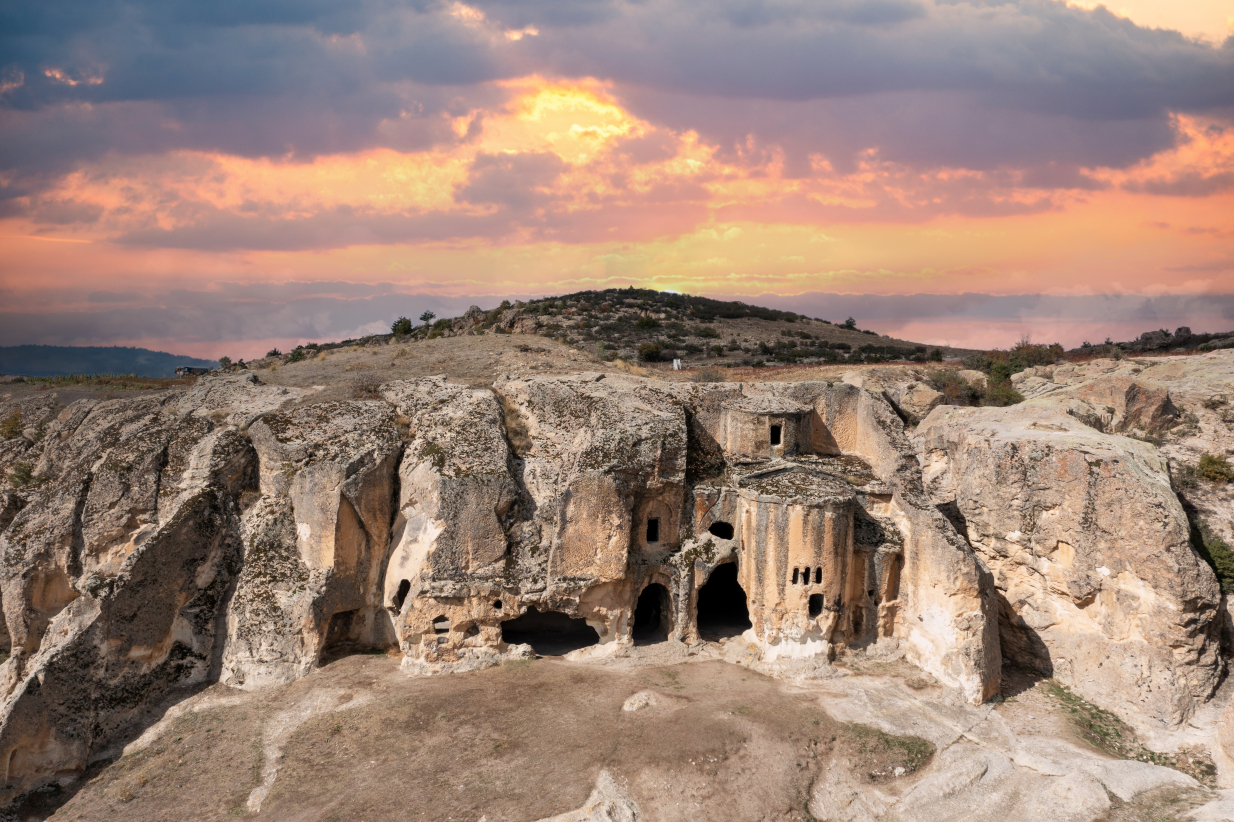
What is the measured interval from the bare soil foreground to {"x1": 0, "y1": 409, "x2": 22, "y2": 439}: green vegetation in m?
11.9

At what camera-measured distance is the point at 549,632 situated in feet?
66.7

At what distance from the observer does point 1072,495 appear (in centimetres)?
1614

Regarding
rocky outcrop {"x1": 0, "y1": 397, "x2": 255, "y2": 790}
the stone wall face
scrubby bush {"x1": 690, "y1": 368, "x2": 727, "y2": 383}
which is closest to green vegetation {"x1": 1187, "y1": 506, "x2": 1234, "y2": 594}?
the stone wall face

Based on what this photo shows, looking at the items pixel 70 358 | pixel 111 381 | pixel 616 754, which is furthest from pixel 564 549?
pixel 70 358

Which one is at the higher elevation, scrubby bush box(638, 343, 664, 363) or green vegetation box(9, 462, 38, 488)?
scrubby bush box(638, 343, 664, 363)

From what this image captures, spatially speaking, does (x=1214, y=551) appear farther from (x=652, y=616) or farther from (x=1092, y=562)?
(x=652, y=616)

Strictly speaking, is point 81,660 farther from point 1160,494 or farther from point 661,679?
point 1160,494

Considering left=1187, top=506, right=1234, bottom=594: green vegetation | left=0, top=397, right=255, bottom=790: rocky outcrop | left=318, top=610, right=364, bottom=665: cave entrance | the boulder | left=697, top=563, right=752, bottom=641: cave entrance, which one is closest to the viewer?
left=0, top=397, right=255, bottom=790: rocky outcrop

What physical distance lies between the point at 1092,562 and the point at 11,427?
1178 inches

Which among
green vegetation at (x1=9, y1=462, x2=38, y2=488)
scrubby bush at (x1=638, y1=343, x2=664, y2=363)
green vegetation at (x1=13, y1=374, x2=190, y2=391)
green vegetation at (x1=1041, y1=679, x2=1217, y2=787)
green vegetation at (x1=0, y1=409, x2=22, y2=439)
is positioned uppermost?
scrubby bush at (x1=638, y1=343, x2=664, y2=363)

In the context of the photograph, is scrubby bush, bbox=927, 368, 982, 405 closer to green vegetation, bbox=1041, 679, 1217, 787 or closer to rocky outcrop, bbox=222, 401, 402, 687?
green vegetation, bbox=1041, 679, 1217, 787

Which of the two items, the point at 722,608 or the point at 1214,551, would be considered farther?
the point at 722,608

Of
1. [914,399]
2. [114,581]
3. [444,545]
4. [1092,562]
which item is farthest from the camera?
[914,399]

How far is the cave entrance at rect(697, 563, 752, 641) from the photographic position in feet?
64.2
